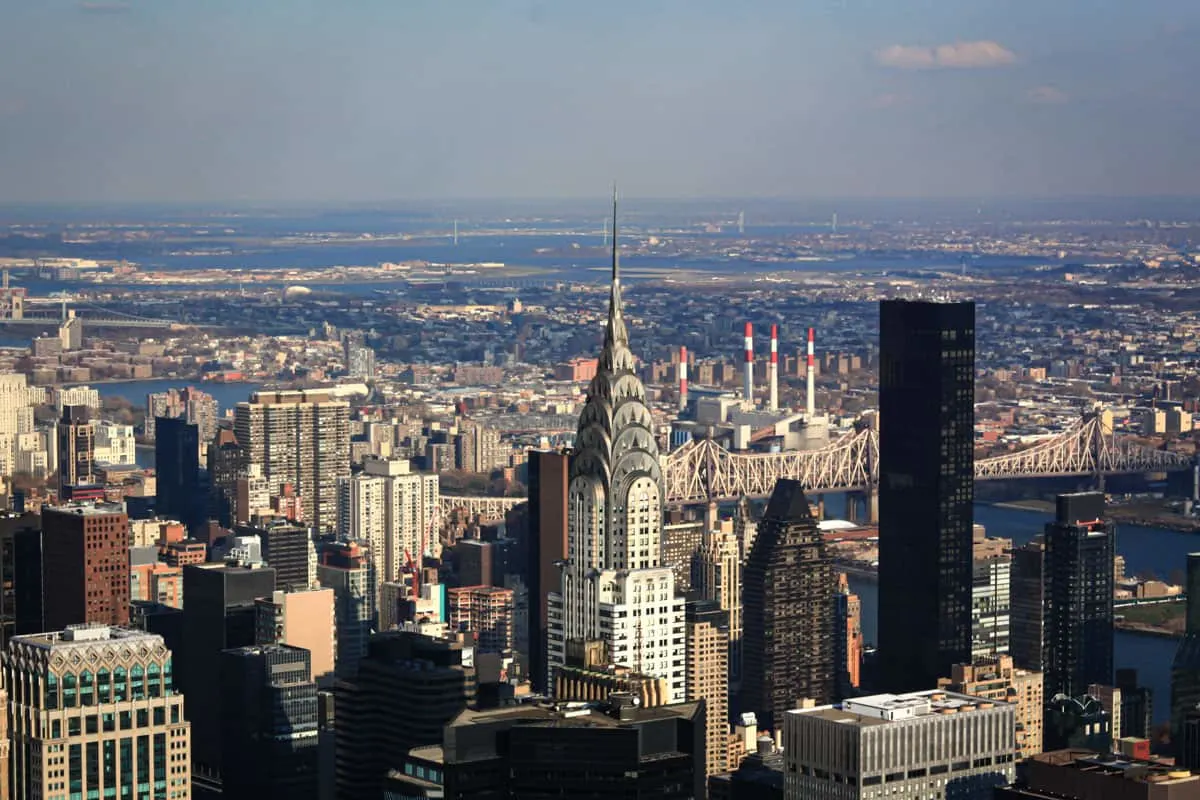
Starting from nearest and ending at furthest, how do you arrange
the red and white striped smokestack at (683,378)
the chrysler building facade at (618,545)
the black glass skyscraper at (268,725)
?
the chrysler building facade at (618,545) → the black glass skyscraper at (268,725) → the red and white striped smokestack at (683,378)

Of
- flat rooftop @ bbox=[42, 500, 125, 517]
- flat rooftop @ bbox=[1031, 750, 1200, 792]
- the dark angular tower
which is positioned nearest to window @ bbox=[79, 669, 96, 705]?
flat rooftop @ bbox=[1031, 750, 1200, 792]

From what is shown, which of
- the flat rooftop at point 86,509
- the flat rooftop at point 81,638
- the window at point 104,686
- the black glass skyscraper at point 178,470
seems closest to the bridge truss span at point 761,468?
the black glass skyscraper at point 178,470

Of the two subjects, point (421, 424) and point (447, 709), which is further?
point (421, 424)

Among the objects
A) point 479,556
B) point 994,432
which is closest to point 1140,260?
point 994,432

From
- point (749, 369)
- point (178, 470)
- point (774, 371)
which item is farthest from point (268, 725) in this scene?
point (749, 369)

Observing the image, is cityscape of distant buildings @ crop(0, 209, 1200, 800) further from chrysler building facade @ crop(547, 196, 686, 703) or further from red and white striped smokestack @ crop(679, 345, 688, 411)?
red and white striped smokestack @ crop(679, 345, 688, 411)

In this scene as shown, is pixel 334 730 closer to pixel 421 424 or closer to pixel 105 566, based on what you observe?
pixel 105 566

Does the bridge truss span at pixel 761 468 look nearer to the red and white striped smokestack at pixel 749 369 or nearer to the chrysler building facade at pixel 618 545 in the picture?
the red and white striped smokestack at pixel 749 369
